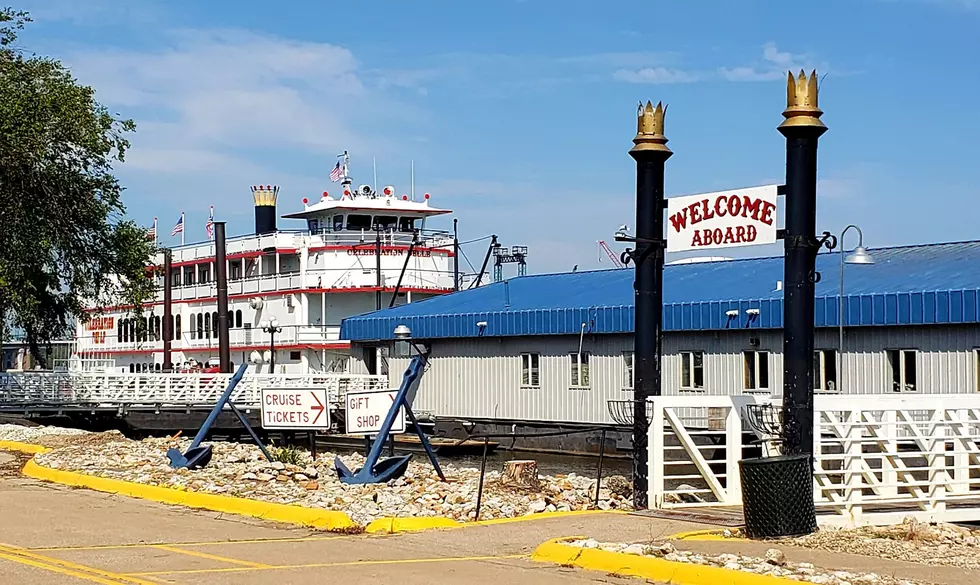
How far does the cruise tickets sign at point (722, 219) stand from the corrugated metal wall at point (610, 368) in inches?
558

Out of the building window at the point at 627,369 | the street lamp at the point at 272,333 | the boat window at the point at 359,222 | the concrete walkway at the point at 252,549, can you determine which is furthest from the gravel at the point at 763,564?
the boat window at the point at 359,222

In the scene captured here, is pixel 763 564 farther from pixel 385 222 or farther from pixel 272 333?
pixel 385 222

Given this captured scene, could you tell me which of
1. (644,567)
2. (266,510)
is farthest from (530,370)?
(644,567)

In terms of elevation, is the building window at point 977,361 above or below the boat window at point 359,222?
below

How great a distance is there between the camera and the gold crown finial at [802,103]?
42.8 feet

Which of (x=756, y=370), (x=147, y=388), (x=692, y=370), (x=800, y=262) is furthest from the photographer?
(x=147, y=388)

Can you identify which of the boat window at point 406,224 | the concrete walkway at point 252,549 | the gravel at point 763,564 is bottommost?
the concrete walkway at point 252,549

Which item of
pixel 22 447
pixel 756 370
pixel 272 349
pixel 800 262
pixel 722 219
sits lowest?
pixel 22 447

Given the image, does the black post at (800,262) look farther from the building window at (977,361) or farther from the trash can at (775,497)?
the building window at (977,361)

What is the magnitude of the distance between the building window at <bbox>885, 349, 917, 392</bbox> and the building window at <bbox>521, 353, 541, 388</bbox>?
35.9ft

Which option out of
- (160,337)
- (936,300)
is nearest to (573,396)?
(936,300)

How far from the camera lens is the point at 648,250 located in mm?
→ 14945

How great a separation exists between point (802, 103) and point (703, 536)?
4.40 metres

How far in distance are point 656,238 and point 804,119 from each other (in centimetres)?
251
